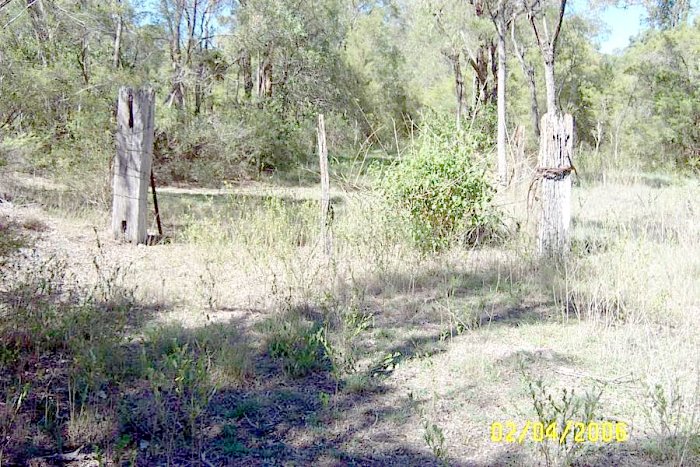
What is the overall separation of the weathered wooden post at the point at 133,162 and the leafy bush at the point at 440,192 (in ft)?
10.2

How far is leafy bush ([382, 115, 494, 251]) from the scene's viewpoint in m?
6.29

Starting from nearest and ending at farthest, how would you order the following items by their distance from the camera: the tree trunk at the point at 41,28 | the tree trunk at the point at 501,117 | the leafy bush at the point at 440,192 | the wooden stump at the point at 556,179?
the wooden stump at the point at 556,179, the leafy bush at the point at 440,192, the tree trunk at the point at 501,117, the tree trunk at the point at 41,28

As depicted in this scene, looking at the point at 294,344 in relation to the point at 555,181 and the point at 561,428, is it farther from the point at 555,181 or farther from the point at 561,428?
the point at 555,181

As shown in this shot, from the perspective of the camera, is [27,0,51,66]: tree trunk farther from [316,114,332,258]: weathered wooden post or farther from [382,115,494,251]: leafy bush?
[382,115,494,251]: leafy bush

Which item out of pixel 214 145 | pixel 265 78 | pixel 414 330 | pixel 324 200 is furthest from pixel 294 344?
pixel 265 78

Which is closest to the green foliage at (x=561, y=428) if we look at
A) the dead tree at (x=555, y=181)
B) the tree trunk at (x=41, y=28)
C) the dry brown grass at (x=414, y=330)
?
the dry brown grass at (x=414, y=330)

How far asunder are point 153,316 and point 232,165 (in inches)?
371

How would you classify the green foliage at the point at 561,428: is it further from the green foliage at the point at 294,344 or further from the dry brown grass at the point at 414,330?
the green foliage at the point at 294,344

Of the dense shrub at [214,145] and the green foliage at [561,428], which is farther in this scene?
A: the dense shrub at [214,145]

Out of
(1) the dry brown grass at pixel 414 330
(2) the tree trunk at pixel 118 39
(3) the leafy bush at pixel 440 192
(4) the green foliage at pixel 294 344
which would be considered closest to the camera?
(1) the dry brown grass at pixel 414 330

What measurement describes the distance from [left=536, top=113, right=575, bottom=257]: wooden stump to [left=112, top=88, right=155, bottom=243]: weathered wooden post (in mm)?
4715

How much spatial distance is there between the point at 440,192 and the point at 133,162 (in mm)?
3857

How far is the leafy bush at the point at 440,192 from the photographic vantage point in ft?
20.6

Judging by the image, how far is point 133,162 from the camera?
7344 mm
